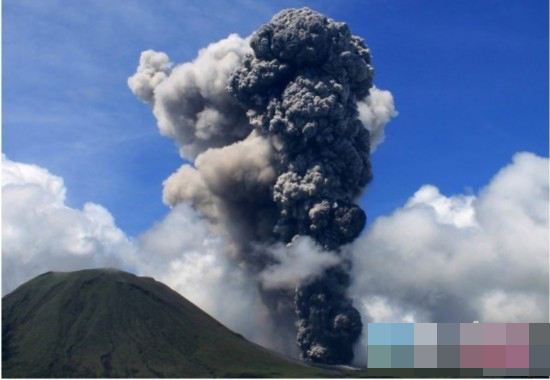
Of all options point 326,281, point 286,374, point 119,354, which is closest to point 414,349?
point 326,281

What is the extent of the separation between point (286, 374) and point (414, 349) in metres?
90.5

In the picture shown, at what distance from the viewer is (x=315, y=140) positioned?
17162 centimetres

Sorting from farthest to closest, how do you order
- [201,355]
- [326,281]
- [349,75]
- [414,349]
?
[201,355], [349,75], [326,281], [414,349]

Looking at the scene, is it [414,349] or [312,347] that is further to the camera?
[312,347]

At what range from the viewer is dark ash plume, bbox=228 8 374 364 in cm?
16688

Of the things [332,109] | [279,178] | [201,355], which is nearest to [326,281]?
[279,178]

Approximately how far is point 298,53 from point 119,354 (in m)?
79.8

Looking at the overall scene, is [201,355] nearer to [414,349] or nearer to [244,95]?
[244,95]

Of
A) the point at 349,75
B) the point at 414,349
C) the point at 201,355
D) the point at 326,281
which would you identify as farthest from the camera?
the point at 201,355

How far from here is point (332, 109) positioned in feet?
558

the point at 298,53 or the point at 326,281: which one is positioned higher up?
the point at 298,53

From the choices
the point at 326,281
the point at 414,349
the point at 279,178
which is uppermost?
the point at 279,178

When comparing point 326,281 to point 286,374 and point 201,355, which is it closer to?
point 286,374

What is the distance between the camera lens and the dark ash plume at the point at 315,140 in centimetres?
16688
